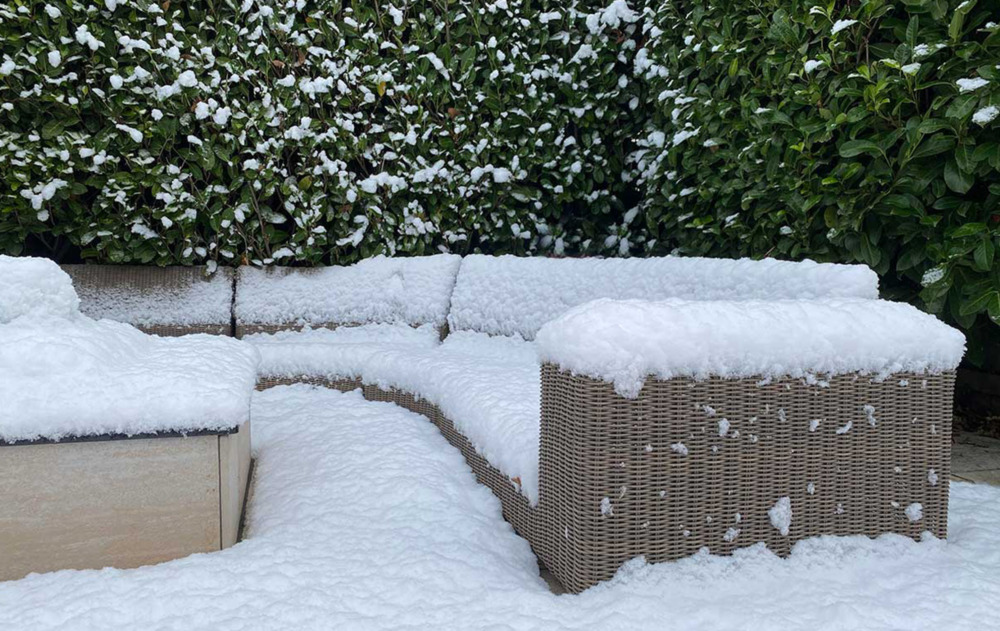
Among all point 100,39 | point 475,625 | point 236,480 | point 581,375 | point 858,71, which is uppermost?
point 100,39

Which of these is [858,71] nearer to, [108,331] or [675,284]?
[675,284]

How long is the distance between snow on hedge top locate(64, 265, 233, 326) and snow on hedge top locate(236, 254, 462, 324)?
113 mm

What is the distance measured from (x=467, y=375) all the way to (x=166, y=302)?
2.02m

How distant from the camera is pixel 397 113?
414cm

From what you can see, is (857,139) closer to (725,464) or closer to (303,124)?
(725,464)

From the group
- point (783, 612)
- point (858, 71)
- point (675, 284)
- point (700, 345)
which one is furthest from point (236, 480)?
point (858, 71)

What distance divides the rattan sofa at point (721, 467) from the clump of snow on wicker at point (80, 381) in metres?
0.77

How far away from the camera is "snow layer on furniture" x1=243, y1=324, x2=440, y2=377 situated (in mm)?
3426

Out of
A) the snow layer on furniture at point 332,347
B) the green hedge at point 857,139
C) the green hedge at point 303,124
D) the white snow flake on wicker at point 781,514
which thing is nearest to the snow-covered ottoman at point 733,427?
the white snow flake on wicker at point 781,514

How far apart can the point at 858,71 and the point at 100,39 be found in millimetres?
3386

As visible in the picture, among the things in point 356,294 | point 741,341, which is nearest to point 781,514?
point 741,341

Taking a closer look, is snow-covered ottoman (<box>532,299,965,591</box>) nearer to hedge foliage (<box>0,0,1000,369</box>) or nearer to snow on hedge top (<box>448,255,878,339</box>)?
snow on hedge top (<box>448,255,878,339</box>)

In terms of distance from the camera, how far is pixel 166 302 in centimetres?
391

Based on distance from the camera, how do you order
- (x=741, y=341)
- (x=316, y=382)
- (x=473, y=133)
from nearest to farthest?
(x=741, y=341), (x=316, y=382), (x=473, y=133)
